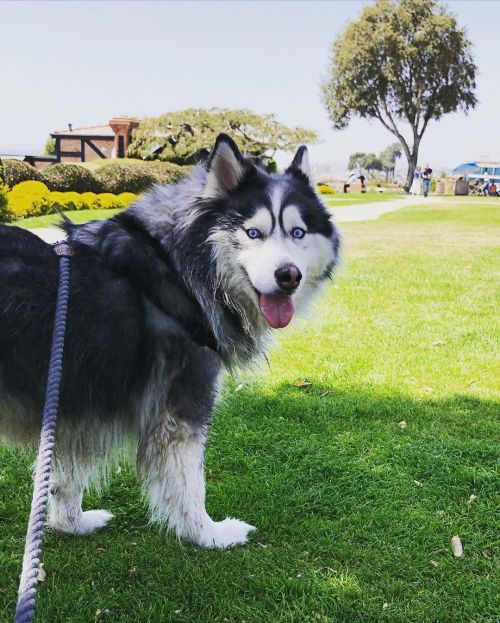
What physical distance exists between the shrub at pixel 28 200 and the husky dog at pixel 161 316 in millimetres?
13872

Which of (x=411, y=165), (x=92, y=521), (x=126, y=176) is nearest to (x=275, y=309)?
(x=92, y=521)

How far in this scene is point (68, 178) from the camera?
67.9 ft

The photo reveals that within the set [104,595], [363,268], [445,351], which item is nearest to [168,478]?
[104,595]

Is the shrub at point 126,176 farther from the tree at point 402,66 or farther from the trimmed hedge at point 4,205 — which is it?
the tree at point 402,66

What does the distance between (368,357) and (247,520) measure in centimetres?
287

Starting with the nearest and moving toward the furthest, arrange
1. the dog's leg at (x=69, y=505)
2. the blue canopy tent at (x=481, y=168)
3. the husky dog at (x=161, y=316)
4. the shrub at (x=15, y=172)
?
the husky dog at (x=161, y=316)
the dog's leg at (x=69, y=505)
the shrub at (x=15, y=172)
the blue canopy tent at (x=481, y=168)

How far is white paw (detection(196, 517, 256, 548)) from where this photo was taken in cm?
294

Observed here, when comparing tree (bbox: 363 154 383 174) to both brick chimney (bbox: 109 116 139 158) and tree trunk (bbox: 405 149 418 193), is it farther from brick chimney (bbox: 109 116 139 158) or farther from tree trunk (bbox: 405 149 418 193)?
brick chimney (bbox: 109 116 139 158)

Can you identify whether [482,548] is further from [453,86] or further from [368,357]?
[453,86]

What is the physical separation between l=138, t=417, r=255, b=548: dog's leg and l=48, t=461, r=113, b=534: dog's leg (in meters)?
0.39

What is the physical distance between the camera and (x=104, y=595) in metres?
2.54

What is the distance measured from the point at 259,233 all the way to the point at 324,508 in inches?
62.4

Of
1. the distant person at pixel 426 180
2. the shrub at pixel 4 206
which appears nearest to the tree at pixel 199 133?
the distant person at pixel 426 180

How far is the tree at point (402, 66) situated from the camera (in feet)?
141
